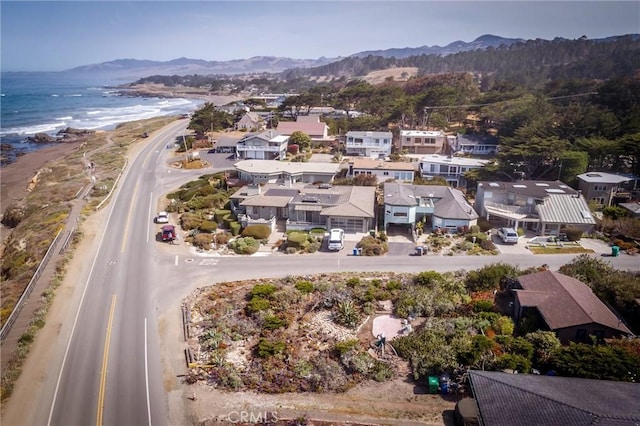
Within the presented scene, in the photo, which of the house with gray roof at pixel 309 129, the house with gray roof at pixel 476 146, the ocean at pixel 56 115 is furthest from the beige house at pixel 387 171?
the ocean at pixel 56 115

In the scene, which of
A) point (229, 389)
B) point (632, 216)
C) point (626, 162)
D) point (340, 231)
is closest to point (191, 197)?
point (340, 231)

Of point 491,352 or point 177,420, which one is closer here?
point 177,420

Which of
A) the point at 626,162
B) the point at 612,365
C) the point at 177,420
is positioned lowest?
the point at 177,420

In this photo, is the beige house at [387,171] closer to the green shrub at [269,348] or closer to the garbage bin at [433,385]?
the green shrub at [269,348]

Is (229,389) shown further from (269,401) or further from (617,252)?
(617,252)

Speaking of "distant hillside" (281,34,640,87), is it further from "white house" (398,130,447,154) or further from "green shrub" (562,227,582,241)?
"green shrub" (562,227,582,241)

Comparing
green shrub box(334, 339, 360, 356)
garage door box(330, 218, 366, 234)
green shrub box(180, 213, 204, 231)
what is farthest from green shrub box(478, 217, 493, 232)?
green shrub box(180, 213, 204, 231)
